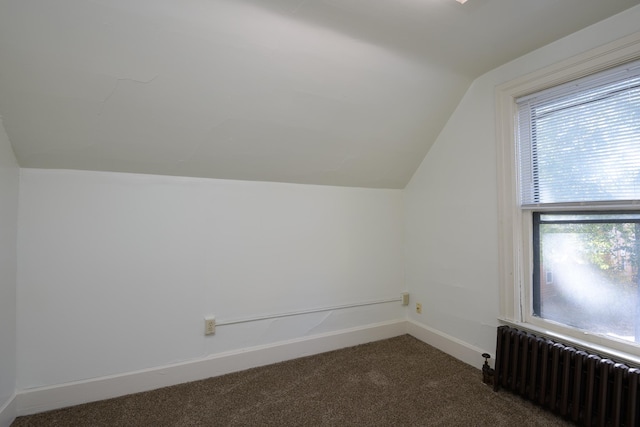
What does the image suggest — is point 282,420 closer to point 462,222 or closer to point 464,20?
point 462,222

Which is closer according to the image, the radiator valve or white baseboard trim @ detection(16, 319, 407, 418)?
white baseboard trim @ detection(16, 319, 407, 418)

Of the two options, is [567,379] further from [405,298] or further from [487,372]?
[405,298]

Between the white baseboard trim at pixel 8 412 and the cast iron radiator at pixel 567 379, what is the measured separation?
2.93 metres

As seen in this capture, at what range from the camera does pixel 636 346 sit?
1559 millimetres

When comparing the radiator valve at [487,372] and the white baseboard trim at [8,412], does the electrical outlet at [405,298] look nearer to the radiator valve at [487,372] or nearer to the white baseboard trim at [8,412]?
the radiator valve at [487,372]

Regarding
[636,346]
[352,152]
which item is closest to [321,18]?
[352,152]

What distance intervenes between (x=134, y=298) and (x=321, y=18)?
212 centimetres

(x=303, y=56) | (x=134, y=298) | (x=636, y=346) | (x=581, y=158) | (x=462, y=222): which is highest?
(x=303, y=56)

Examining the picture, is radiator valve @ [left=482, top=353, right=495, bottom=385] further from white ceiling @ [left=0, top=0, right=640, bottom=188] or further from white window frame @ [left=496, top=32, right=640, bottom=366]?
white ceiling @ [left=0, top=0, right=640, bottom=188]

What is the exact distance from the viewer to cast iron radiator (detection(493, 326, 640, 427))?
1464 mm

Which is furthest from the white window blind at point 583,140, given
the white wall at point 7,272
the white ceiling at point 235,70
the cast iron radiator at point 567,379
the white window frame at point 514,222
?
the white wall at point 7,272

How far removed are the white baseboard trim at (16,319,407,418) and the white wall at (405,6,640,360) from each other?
638 millimetres

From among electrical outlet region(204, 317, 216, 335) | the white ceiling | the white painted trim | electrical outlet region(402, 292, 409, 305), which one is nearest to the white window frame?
the white painted trim

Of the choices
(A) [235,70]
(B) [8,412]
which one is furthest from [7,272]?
(A) [235,70]
